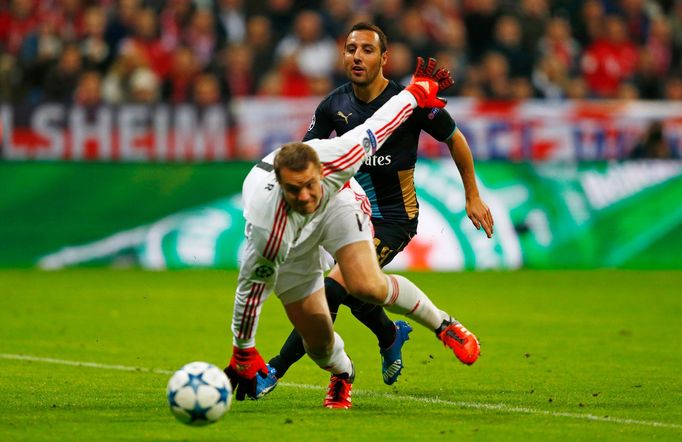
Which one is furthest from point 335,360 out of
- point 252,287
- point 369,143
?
point 369,143

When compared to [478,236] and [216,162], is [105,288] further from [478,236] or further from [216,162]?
[478,236]

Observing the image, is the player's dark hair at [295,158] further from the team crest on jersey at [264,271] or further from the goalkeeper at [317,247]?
the team crest on jersey at [264,271]

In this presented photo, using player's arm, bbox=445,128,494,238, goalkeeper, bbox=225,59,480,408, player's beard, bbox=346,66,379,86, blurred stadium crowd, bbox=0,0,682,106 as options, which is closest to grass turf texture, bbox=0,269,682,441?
goalkeeper, bbox=225,59,480,408

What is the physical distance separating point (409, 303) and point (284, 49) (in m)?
12.2

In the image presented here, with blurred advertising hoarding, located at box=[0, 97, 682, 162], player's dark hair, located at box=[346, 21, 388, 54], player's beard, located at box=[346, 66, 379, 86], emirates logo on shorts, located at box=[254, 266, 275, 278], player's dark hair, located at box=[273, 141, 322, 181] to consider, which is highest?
player's dark hair, located at box=[346, 21, 388, 54]

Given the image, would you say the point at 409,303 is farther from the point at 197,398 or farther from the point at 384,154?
the point at 197,398

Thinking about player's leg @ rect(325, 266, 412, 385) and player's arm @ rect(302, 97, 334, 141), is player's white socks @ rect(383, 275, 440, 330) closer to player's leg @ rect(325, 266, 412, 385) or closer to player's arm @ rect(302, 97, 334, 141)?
player's leg @ rect(325, 266, 412, 385)

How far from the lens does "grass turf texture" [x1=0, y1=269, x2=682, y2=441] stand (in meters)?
6.97

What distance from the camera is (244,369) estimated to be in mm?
7457

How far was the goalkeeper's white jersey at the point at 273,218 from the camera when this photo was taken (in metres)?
6.95

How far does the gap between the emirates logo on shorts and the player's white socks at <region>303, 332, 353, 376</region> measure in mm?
775

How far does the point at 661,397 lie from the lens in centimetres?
805

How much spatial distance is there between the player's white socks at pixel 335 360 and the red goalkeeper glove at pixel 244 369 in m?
0.31

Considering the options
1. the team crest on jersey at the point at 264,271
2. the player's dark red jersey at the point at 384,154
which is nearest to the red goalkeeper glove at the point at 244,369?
the team crest on jersey at the point at 264,271
